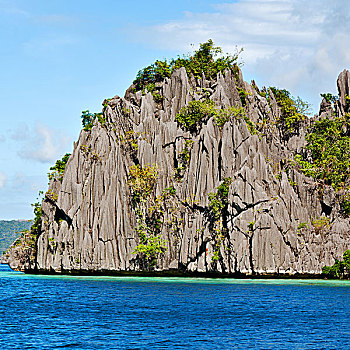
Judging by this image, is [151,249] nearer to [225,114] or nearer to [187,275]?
[187,275]

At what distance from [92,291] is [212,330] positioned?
83.0 ft

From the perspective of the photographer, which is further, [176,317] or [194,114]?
[194,114]

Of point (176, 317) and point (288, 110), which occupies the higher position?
point (288, 110)

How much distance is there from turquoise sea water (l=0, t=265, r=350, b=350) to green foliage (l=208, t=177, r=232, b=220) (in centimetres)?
1469

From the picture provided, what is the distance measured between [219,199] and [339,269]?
17783 mm

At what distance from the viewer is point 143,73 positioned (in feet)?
324

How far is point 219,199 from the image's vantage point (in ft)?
246

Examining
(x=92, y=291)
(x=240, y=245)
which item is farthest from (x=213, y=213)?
(x=92, y=291)

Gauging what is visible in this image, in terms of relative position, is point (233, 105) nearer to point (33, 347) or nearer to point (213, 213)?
point (213, 213)

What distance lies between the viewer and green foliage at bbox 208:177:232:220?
243 feet

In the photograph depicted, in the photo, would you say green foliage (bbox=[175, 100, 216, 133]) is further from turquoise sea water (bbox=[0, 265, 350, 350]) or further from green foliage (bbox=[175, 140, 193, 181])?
turquoise sea water (bbox=[0, 265, 350, 350])

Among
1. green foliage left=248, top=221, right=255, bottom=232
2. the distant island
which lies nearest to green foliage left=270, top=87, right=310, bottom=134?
the distant island

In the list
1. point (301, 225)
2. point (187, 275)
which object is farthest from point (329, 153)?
point (187, 275)

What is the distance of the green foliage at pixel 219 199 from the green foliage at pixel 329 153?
49.0 feet
